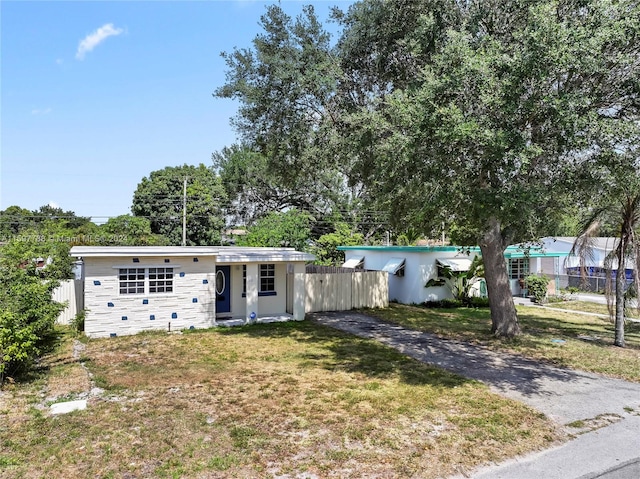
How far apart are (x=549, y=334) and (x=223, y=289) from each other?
37.7ft

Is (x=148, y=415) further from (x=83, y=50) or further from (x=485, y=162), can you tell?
(x=83, y=50)

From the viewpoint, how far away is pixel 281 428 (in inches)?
244

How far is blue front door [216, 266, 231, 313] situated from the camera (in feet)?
50.6

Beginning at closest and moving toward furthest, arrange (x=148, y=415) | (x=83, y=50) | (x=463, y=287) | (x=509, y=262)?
(x=148, y=415), (x=83, y=50), (x=463, y=287), (x=509, y=262)

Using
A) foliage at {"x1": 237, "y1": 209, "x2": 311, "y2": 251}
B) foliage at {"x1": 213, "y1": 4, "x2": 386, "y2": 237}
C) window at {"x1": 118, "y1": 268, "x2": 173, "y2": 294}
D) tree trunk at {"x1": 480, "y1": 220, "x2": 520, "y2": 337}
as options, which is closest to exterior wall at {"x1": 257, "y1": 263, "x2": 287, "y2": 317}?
window at {"x1": 118, "y1": 268, "x2": 173, "y2": 294}

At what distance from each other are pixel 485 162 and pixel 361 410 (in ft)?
17.1

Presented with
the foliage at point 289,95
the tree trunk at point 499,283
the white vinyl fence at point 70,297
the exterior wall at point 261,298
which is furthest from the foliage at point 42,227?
the tree trunk at point 499,283

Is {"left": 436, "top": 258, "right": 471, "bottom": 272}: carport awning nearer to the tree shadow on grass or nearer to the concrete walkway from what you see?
the concrete walkway

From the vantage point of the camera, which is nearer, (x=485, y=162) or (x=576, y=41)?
(x=576, y=41)

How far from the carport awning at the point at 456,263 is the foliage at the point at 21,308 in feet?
53.3

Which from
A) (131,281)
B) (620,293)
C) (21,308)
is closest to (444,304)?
(620,293)

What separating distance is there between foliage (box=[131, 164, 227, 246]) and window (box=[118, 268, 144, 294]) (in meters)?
23.2

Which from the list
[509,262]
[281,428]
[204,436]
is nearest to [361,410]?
[281,428]

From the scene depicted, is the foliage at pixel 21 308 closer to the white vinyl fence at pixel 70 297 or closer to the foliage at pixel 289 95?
the white vinyl fence at pixel 70 297
